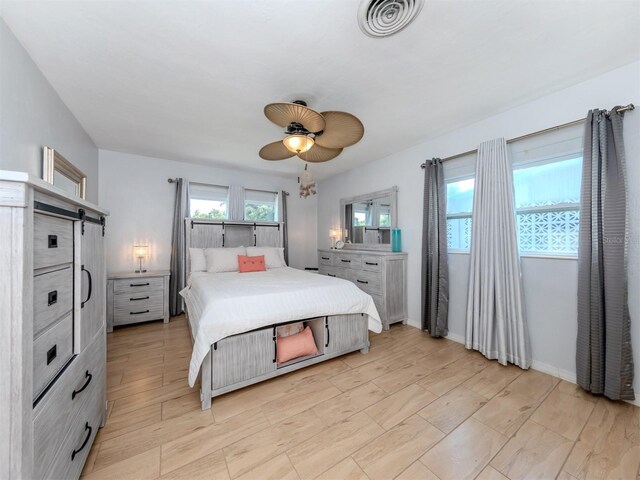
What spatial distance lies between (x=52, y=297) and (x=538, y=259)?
3.36m

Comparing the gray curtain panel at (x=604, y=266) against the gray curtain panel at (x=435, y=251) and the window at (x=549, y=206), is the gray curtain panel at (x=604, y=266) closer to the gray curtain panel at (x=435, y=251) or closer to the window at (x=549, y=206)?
→ the window at (x=549, y=206)

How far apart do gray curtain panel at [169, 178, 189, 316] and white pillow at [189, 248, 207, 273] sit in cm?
41

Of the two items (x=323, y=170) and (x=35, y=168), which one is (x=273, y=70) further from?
(x=323, y=170)

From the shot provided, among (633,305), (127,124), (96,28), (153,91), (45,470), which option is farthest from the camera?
(127,124)

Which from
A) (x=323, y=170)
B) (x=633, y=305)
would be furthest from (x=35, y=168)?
(x=633, y=305)

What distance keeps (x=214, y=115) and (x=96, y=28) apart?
3.63ft

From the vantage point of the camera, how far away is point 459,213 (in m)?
3.00

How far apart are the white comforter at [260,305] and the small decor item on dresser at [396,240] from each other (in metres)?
1.32

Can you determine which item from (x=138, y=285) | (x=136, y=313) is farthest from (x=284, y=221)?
(x=136, y=313)

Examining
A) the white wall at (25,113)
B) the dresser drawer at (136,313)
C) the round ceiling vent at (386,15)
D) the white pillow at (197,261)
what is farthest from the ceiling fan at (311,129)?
the dresser drawer at (136,313)

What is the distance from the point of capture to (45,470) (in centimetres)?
87

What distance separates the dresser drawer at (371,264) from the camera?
343 centimetres

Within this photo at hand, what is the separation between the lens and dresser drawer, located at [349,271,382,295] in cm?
344

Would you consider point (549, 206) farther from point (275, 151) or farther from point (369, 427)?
point (275, 151)
